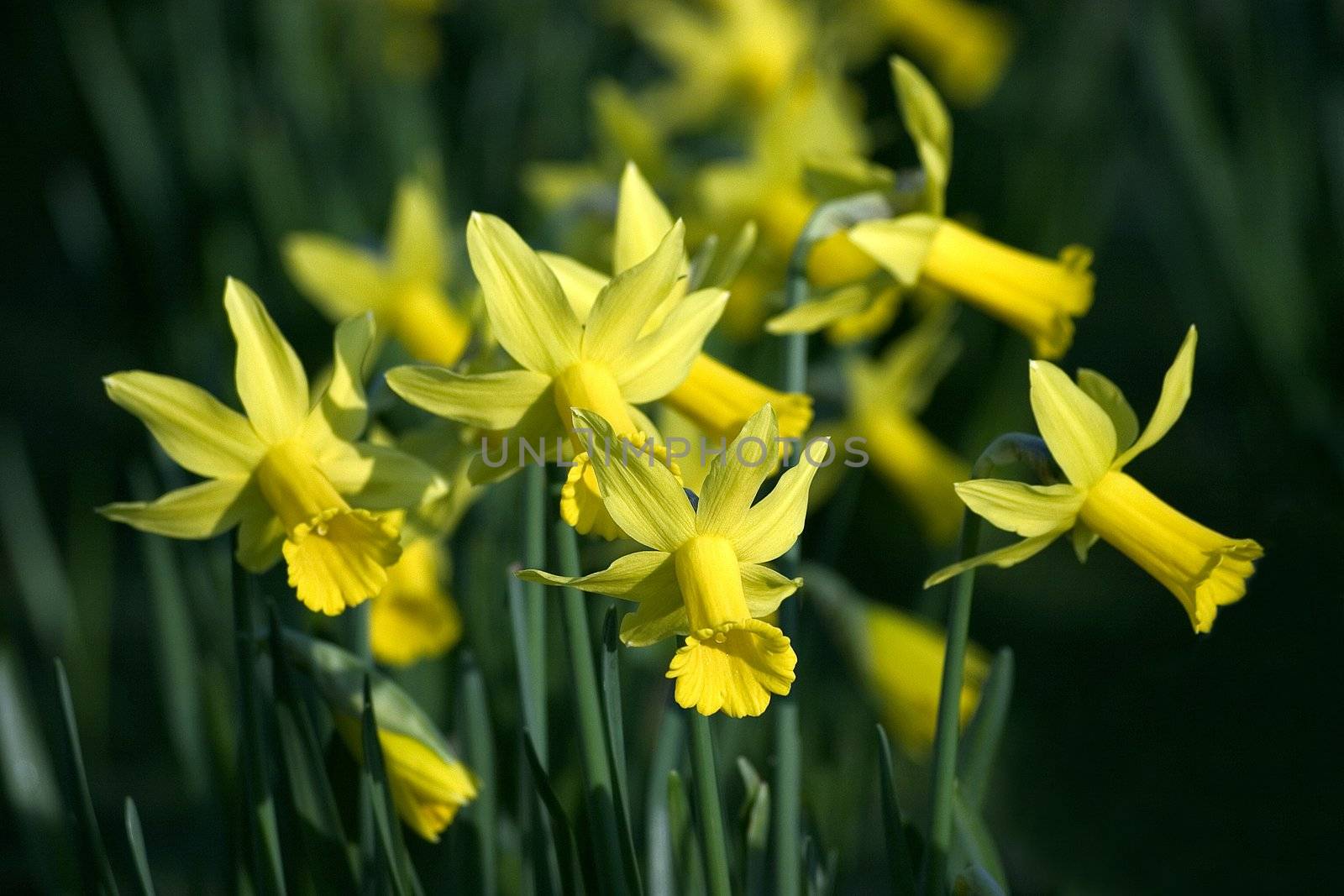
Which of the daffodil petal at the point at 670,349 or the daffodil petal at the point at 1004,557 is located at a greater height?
the daffodil petal at the point at 670,349

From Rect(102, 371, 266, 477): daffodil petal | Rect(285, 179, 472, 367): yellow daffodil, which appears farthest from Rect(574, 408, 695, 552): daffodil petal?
Rect(285, 179, 472, 367): yellow daffodil

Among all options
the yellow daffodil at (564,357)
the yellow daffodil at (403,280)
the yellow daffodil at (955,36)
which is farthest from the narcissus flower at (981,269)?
the yellow daffodil at (955,36)

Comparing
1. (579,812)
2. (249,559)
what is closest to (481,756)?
(579,812)

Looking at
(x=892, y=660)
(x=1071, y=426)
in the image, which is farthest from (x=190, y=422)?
(x=892, y=660)

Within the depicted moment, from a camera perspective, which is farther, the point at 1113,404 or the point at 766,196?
the point at 766,196

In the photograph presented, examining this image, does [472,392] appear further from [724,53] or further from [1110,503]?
[724,53]

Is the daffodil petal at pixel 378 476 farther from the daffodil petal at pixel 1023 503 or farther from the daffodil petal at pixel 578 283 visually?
the daffodil petal at pixel 1023 503

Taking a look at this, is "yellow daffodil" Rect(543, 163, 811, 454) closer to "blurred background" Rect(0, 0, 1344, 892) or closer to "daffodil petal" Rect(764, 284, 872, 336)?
"daffodil petal" Rect(764, 284, 872, 336)

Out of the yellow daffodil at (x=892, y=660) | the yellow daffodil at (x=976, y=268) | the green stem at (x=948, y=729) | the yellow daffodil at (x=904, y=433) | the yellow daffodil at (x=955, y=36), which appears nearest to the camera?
the green stem at (x=948, y=729)
